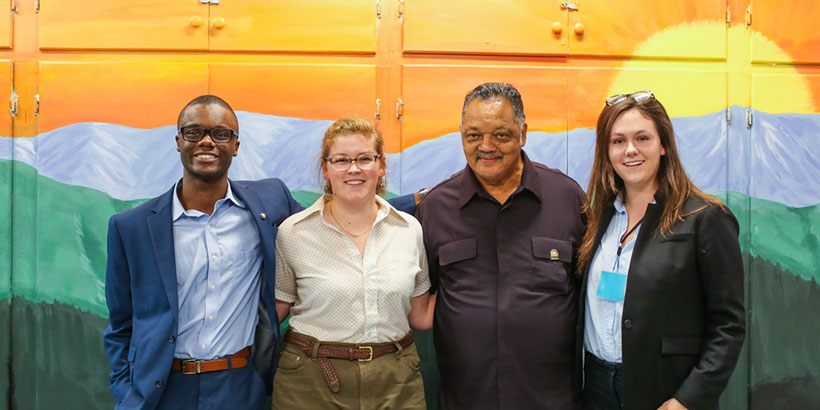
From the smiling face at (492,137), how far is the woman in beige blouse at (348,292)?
35 centimetres

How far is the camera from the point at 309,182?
280 centimetres

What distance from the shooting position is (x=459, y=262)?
6.72ft

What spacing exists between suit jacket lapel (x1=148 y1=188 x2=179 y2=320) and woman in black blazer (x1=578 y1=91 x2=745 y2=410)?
1.40 meters

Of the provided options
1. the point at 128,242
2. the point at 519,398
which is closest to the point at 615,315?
the point at 519,398

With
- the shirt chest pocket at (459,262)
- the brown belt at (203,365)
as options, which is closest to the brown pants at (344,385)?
the brown belt at (203,365)

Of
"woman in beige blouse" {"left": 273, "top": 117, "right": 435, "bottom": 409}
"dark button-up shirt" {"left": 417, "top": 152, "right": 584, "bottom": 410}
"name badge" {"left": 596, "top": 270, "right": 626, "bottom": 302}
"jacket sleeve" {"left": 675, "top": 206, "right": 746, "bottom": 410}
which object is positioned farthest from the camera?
"dark button-up shirt" {"left": 417, "top": 152, "right": 584, "bottom": 410}

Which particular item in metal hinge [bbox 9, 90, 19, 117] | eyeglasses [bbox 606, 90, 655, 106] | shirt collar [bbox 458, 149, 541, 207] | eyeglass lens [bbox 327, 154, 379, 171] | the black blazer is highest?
metal hinge [bbox 9, 90, 19, 117]

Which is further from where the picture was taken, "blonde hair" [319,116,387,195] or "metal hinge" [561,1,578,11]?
"metal hinge" [561,1,578,11]

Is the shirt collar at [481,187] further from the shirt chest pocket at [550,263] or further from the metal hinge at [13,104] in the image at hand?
the metal hinge at [13,104]

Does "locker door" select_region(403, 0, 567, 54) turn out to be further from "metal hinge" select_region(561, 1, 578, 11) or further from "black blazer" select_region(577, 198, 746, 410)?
"black blazer" select_region(577, 198, 746, 410)

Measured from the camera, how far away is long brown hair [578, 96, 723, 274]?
1714mm

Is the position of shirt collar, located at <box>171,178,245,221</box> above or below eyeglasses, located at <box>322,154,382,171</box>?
below

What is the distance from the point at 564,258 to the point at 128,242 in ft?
5.00

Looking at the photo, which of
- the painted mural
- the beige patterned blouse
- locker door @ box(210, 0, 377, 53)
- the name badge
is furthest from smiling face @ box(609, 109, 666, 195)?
locker door @ box(210, 0, 377, 53)
